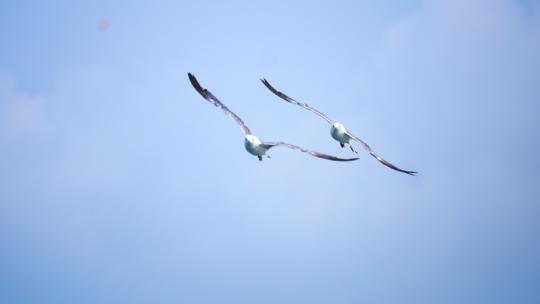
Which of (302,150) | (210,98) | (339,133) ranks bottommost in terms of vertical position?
(302,150)

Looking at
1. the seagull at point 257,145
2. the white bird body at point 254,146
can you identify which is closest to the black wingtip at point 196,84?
the seagull at point 257,145

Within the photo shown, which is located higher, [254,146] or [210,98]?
[210,98]

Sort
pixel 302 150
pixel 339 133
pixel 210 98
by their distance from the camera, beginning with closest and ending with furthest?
1. pixel 302 150
2. pixel 210 98
3. pixel 339 133

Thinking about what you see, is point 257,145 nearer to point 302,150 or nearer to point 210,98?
point 302,150

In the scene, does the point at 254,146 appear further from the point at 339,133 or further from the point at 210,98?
the point at 339,133

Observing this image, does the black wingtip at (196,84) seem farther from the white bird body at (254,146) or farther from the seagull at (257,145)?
the white bird body at (254,146)

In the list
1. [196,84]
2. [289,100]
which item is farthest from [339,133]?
[196,84]

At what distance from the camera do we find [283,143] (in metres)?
25.7

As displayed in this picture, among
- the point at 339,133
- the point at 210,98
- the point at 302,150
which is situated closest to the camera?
the point at 302,150

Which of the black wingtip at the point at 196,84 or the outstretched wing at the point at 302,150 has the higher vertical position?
the black wingtip at the point at 196,84

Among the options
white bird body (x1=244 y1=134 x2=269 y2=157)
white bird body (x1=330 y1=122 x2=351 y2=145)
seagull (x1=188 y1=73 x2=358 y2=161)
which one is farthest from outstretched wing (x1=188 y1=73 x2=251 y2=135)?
white bird body (x1=330 y1=122 x2=351 y2=145)

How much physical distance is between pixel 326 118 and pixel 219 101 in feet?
21.6

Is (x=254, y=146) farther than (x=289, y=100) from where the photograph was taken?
No

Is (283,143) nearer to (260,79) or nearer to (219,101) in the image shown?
(219,101)
